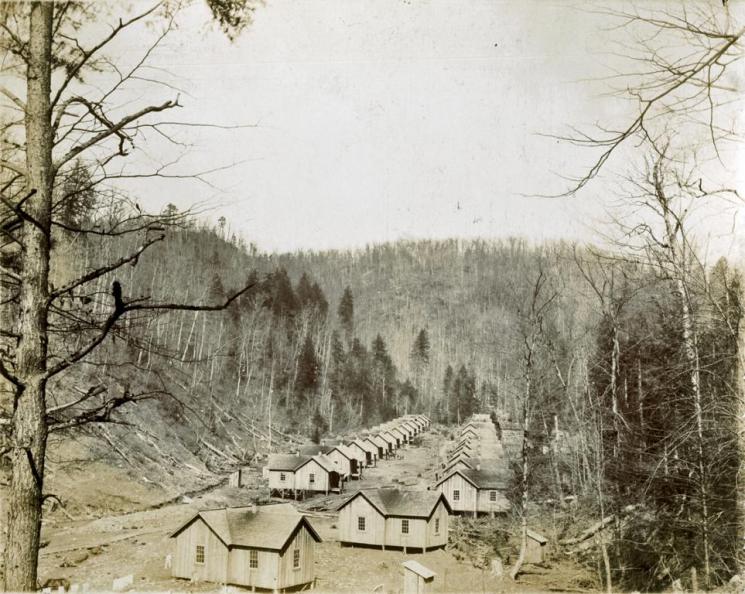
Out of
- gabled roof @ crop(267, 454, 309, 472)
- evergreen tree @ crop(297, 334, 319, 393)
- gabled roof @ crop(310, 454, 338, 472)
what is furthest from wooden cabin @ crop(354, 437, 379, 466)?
evergreen tree @ crop(297, 334, 319, 393)

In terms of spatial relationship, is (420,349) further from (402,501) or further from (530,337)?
(402,501)

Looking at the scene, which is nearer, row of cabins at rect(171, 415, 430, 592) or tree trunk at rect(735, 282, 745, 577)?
tree trunk at rect(735, 282, 745, 577)

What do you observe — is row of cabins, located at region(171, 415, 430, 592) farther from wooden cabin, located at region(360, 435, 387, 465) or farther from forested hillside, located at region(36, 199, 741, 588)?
forested hillside, located at region(36, 199, 741, 588)

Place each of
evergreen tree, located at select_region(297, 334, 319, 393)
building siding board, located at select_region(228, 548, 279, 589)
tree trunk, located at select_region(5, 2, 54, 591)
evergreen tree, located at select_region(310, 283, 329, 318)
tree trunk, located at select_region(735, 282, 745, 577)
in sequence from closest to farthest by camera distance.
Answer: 1. tree trunk, located at select_region(5, 2, 54, 591)
2. tree trunk, located at select_region(735, 282, 745, 577)
3. building siding board, located at select_region(228, 548, 279, 589)
4. evergreen tree, located at select_region(310, 283, 329, 318)
5. evergreen tree, located at select_region(297, 334, 319, 393)

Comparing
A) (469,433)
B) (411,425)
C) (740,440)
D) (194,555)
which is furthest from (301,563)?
(469,433)

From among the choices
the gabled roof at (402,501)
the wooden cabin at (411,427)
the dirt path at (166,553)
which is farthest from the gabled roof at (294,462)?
the wooden cabin at (411,427)

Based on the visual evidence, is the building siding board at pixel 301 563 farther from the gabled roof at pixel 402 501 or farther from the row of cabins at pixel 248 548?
the gabled roof at pixel 402 501
